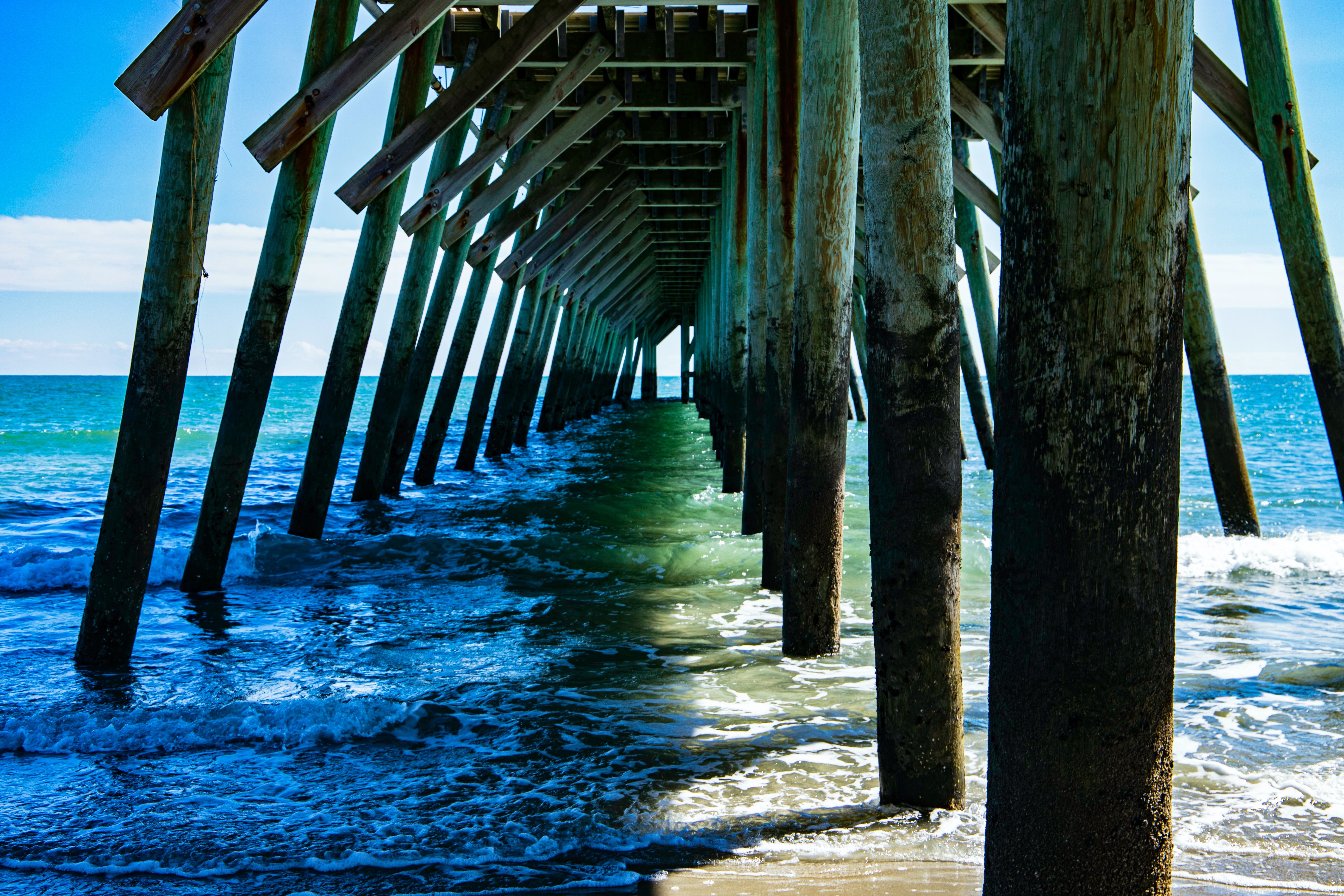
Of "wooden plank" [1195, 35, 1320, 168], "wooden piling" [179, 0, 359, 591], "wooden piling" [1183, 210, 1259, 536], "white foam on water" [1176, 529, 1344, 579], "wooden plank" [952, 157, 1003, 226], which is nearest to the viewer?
"wooden piling" [179, 0, 359, 591]

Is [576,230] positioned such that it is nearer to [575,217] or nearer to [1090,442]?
[575,217]

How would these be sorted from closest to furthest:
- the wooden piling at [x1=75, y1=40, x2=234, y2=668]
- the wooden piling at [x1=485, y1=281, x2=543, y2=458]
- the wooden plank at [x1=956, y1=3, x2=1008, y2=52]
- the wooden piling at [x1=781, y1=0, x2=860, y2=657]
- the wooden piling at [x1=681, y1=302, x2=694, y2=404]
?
1. the wooden piling at [x1=781, y1=0, x2=860, y2=657]
2. the wooden piling at [x1=75, y1=40, x2=234, y2=668]
3. the wooden plank at [x1=956, y1=3, x2=1008, y2=52]
4. the wooden piling at [x1=485, y1=281, x2=543, y2=458]
5. the wooden piling at [x1=681, y1=302, x2=694, y2=404]

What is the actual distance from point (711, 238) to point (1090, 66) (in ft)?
47.7

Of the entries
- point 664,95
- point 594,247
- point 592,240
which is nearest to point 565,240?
point 592,240

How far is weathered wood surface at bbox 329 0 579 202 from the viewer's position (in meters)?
5.36

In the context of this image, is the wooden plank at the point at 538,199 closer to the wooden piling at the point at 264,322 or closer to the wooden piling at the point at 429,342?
the wooden piling at the point at 429,342

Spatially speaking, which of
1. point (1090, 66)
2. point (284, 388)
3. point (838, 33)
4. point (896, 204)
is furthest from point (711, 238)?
point (284, 388)

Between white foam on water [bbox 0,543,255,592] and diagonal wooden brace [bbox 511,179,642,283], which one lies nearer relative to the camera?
white foam on water [bbox 0,543,255,592]

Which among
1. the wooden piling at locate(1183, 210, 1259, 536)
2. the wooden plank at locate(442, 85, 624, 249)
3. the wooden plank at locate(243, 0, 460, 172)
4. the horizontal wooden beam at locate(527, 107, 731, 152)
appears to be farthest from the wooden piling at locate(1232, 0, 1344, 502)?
A: the horizontal wooden beam at locate(527, 107, 731, 152)

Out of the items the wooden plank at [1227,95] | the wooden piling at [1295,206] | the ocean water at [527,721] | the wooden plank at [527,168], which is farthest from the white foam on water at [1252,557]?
the wooden plank at [527,168]

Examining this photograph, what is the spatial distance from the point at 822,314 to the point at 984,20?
375 cm

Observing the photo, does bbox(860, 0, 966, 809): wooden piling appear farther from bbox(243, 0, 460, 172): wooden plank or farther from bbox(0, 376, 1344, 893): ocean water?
bbox(243, 0, 460, 172): wooden plank

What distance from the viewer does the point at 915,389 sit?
2205 millimetres

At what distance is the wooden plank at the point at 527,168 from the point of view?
24.5 feet
